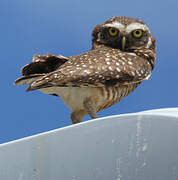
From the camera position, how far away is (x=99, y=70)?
15.5ft

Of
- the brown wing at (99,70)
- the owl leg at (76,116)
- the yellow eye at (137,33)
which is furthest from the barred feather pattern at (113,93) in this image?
the yellow eye at (137,33)

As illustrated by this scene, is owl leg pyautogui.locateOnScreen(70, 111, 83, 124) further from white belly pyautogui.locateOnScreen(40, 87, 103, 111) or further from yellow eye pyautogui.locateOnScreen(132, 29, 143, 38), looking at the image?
yellow eye pyautogui.locateOnScreen(132, 29, 143, 38)

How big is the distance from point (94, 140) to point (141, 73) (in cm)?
247

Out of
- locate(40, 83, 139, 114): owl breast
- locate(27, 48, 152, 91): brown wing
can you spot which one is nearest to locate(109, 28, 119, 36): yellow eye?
locate(27, 48, 152, 91): brown wing

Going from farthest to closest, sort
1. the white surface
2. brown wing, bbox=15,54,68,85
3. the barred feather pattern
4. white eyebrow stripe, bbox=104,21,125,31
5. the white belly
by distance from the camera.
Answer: white eyebrow stripe, bbox=104,21,125,31 < brown wing, bbox=15,54,68,85 < the barred feather pattern < the white belly < the white surface

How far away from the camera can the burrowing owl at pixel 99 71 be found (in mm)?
4559

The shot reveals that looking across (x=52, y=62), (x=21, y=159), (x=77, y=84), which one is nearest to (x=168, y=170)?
(x=21, y=159)

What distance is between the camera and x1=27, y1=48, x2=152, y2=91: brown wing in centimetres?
446

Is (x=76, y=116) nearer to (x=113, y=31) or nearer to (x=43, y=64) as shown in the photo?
(x=43, y=64)

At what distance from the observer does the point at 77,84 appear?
450 cm

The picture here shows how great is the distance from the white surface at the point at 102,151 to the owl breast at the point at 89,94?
1.76 meters

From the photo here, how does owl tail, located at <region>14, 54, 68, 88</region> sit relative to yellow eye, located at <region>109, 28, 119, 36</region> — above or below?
below

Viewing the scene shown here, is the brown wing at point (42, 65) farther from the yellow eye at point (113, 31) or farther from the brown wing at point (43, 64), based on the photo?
the yellow eye at point (113, 31)

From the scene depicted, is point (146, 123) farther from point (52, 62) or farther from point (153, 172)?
point (52, 62)
